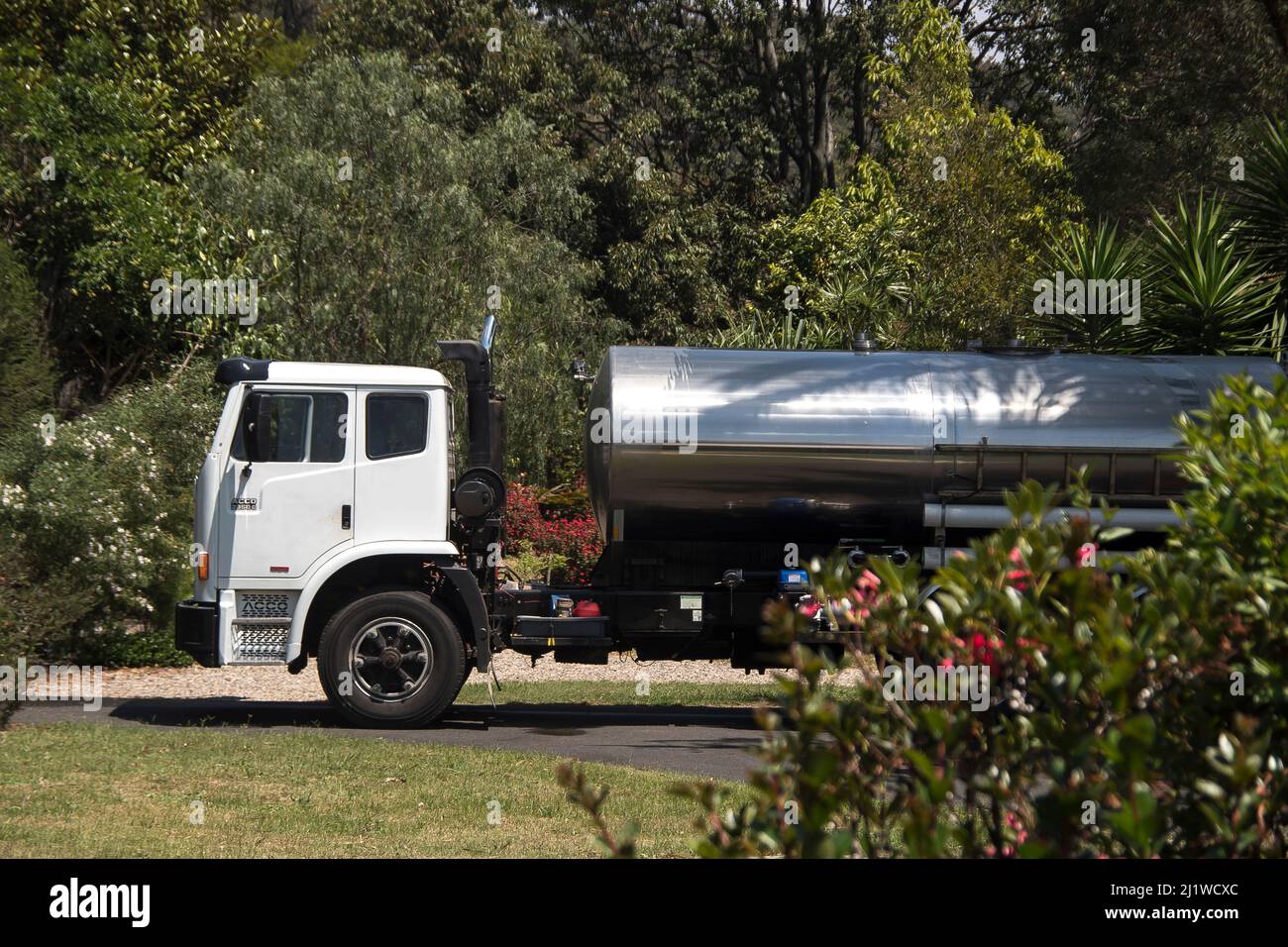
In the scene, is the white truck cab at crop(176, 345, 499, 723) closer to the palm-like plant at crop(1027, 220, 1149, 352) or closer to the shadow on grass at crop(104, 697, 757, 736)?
the shadow on grass at crop(104, 697, 757, 736)

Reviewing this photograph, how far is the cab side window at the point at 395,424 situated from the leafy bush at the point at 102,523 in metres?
4.10

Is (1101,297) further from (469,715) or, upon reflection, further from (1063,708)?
(1063,708)

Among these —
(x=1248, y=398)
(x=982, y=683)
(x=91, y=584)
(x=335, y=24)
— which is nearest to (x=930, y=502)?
(x=1248, y=398)

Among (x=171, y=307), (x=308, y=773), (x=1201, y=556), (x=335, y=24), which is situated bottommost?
(x=308, y=773)

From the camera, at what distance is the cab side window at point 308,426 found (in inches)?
430

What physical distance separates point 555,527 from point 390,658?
8.99 metres

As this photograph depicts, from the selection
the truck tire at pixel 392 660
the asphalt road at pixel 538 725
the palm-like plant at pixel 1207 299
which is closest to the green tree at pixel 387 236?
the asphalt road at pixel 538 725

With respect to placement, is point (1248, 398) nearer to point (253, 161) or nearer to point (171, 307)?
point (171, 307)

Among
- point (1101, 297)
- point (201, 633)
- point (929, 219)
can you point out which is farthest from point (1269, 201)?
point (201, 633)

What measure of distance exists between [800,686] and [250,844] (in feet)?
15.3

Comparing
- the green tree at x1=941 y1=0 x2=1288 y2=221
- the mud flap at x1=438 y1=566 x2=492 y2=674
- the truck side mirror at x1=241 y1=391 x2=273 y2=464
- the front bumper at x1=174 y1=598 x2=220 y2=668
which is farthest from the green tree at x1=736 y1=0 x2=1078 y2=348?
the front bumper at x1=174 y1=598 x2=220 y2=668

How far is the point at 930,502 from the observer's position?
10617mm

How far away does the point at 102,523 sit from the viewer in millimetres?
13977

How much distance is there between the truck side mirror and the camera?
10844mm
